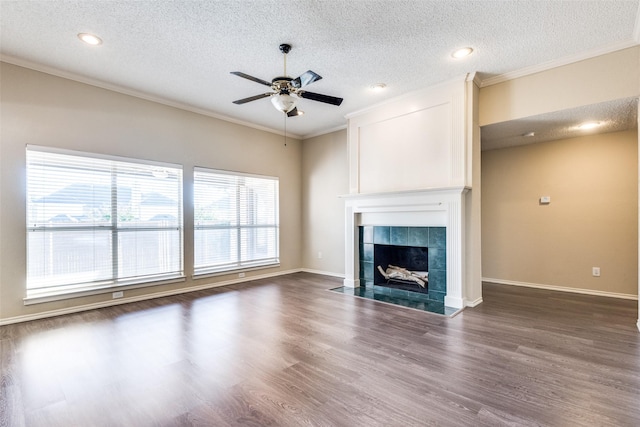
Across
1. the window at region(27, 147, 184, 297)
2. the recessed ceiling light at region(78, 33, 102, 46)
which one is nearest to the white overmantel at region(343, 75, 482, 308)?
the window at region(27, 147, 184, 297)

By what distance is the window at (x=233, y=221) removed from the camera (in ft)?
17.0

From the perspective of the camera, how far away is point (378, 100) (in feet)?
15.5

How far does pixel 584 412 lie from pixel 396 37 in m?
3.35

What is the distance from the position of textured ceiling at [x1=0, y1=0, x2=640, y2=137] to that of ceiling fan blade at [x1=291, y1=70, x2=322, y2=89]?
0.51m

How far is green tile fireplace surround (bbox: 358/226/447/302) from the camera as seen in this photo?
4215 mm

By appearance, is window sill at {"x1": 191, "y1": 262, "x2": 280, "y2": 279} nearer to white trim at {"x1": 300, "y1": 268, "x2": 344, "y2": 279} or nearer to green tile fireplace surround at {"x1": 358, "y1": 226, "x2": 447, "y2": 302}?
white trim at {"x1": 300, "y1": 268, "x2": 344, "y2": 279}

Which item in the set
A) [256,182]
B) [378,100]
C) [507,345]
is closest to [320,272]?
[256,182]

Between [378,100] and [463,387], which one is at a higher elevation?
[378,100]

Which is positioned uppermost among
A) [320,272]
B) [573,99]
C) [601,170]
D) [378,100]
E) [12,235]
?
[378,100]

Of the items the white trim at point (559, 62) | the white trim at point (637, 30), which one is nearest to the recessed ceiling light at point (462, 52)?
the white trim at point (559, 62)

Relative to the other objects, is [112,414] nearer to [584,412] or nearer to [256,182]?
[584,412]

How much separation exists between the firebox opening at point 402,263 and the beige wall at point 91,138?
2.30m

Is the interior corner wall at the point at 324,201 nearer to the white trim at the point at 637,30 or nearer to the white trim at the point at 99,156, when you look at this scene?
the white trim at the point at 99,156

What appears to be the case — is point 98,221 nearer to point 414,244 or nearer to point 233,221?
point 233,221
